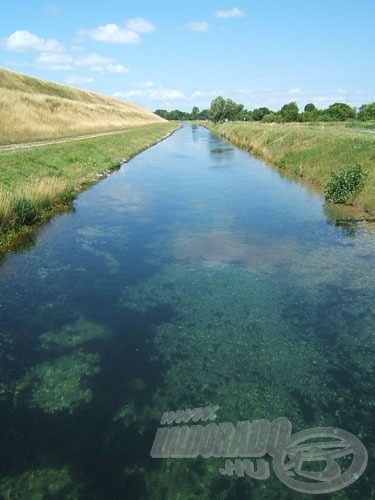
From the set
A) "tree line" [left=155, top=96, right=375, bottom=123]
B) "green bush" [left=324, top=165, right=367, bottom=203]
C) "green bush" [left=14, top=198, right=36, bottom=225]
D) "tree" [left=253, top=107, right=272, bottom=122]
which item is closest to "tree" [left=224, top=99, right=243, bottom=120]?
"tree line" [left=155, top=96, right=375, bottom=123]

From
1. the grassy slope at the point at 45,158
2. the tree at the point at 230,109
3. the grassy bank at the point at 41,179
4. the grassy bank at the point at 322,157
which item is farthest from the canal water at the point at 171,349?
the tree at the point at 230,109

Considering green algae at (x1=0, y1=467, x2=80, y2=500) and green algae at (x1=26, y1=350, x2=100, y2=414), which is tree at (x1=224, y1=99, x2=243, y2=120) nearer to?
green algae at (x1=26, y1=350, x2=100, y2=414)

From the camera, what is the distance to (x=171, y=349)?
324 inches

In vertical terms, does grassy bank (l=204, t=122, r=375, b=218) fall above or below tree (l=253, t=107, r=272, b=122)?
below

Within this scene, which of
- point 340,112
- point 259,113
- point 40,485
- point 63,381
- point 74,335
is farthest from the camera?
point 259,113

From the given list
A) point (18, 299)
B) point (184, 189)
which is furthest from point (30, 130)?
point (18, 299)

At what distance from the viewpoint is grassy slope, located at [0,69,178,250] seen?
612 inches

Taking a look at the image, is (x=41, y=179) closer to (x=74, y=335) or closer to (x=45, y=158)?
(x=45, y=158)

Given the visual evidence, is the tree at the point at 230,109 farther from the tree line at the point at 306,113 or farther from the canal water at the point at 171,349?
the canal water at the point at 171,349

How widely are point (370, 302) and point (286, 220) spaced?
27.9 ft

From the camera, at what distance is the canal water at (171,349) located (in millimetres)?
5520

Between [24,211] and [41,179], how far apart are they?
4.91 m

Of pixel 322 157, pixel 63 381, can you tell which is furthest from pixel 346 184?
pixel 63 381

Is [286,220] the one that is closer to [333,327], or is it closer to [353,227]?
[353,227]
